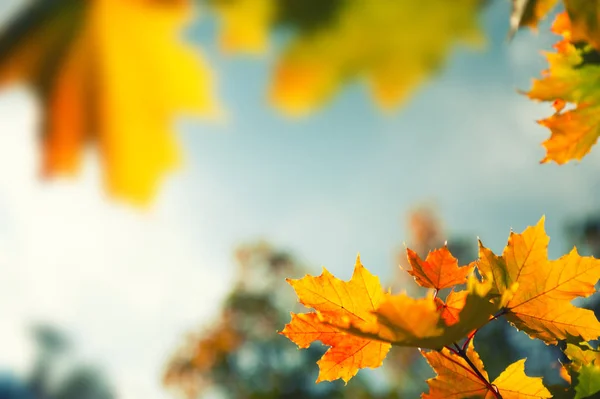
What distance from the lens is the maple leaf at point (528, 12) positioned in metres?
0.76

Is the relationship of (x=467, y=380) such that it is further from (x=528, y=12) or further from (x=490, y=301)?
(x=528, y=12)

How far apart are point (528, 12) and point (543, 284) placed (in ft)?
1.84

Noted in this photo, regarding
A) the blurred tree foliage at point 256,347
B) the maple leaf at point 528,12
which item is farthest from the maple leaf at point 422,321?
the blurred tree foliage at point 256,347

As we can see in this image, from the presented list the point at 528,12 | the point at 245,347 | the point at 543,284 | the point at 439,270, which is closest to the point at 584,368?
the point at 543,284

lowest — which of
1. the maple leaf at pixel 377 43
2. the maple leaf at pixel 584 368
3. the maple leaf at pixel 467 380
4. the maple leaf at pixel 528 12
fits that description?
the maple leaf at pixel 584 368

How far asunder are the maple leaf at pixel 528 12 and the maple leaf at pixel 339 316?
1.89ft

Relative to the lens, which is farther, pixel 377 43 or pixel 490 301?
pixel 377 43

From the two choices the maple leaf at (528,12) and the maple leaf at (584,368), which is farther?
the maple leaf at (528,12)

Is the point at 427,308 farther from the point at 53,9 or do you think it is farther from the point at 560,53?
the point at 53,9

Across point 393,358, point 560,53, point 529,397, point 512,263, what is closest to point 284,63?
point 560,53

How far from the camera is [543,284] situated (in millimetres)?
584

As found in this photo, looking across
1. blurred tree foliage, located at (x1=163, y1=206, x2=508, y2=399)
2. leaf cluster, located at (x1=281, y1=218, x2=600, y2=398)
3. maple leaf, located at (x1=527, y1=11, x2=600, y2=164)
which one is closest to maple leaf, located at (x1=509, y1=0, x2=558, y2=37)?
maple leaf, located at (x1=527, y1=11, x2=600, y2=164)

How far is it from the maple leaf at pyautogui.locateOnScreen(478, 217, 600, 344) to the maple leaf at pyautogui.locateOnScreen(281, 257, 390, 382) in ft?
0.55

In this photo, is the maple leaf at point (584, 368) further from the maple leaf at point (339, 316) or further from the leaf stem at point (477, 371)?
the maple leaf at point (339, 316)
